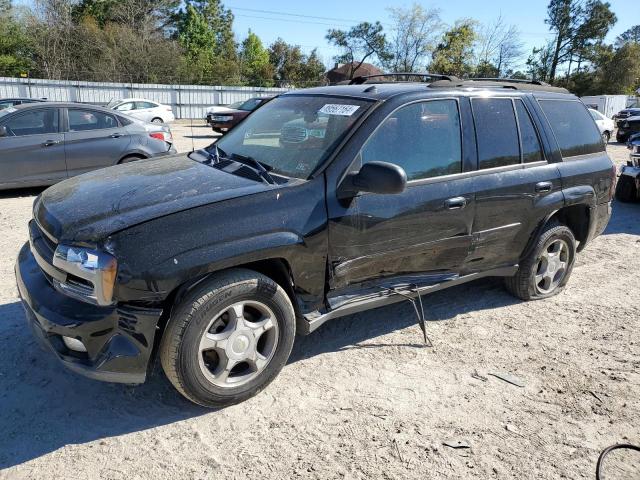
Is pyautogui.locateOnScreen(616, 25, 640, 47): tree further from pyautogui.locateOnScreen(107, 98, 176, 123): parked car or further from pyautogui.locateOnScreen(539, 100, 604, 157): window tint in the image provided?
pyautogui.locateOnScreen(539, 100, 604, 157): window tint

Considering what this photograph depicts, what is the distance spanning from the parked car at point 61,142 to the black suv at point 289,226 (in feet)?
16.9

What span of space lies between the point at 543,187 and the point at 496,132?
2.19 ft

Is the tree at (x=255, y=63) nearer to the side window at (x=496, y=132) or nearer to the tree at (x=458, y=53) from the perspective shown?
the tree at (x=458, y=53)

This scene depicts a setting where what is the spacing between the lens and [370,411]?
10.0ft

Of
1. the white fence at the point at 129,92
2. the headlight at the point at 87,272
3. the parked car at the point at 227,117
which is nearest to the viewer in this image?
the headlight at the point at 87,272

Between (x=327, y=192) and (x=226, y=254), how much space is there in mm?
776

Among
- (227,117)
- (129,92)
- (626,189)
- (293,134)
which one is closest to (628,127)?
(626,189)

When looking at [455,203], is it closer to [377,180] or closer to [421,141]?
[421,141]

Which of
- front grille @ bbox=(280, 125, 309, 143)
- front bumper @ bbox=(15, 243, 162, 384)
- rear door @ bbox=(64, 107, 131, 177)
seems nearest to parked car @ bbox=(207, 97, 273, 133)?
rear door @ bbox=(64, 107, 131, 177)

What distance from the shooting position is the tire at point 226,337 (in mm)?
2744

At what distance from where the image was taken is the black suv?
8.79 ft

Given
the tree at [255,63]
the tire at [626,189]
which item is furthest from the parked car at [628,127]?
the tree at [255,63]

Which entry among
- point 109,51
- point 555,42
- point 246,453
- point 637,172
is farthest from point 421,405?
point 555,42

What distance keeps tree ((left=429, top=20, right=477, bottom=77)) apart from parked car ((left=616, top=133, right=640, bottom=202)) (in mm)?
40052
